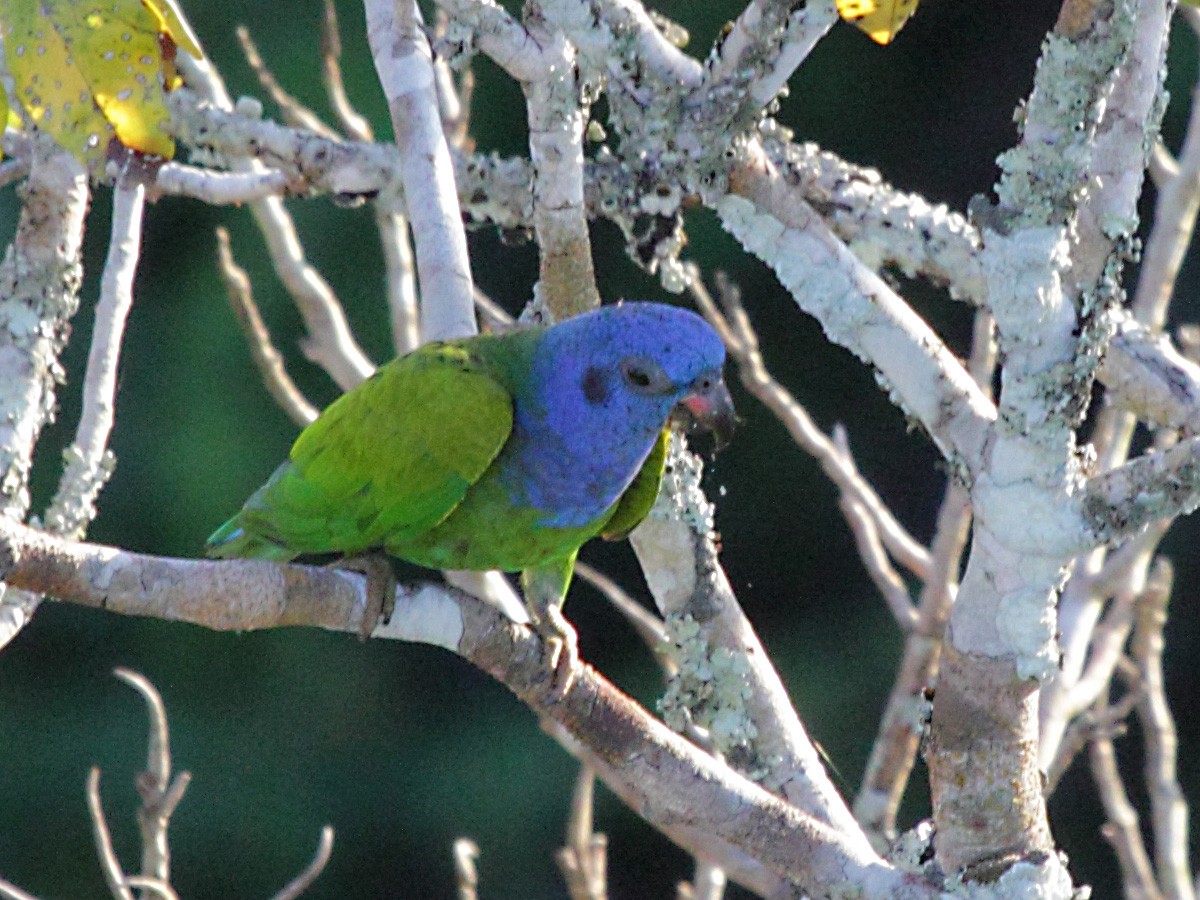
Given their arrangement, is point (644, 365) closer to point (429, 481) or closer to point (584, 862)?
point (429, 481)

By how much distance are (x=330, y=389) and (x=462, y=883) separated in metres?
2.57

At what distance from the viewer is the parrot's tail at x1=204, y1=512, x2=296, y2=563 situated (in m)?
2.01

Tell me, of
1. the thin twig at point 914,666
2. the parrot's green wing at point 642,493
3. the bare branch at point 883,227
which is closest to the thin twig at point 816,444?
the thin twig at point 914,666

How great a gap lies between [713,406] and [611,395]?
124 millimetres

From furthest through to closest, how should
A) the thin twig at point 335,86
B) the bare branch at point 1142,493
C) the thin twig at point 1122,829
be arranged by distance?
the thin twig at point 335,86 < the thin twig at point 1122,829 < the bare branch at point 1142,493

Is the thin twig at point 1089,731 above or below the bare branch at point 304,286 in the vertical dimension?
below

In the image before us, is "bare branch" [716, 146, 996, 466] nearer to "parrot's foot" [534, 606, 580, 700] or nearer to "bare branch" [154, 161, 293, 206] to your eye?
"parrot's foot" [534, 606, 580, 700]

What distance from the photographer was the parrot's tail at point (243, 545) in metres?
2.01

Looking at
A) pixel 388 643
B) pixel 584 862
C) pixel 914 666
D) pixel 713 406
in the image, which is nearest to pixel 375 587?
pixel 713 406

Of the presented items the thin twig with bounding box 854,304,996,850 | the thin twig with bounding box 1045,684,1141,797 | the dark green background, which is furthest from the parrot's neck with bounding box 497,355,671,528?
the dark green background

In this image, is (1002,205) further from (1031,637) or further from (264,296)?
(264,296)

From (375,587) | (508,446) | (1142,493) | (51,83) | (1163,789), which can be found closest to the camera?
(1142,493)

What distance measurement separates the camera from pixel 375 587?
171 centimetres

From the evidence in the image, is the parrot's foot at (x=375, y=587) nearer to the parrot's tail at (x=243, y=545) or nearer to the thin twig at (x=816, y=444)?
the parrot's tail at (x=243, y=545)
